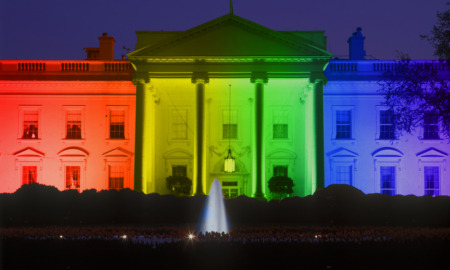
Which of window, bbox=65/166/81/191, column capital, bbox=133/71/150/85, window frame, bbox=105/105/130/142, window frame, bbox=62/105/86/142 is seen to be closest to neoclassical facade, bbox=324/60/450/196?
column capital, bbox=133/71/150/85

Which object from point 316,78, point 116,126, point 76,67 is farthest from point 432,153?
point 76,67

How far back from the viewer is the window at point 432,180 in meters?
34.3

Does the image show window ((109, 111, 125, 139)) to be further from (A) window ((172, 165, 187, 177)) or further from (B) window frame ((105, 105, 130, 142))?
(A) window ((172, 165, 187, 177))

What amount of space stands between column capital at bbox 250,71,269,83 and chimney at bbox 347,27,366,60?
10922 millimetres

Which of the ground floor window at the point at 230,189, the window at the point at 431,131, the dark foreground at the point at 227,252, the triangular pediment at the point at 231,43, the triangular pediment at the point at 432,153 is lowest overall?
the dark foreground at the point at 227,252

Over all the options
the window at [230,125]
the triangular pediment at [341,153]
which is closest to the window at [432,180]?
the triangular pediment at [341,153]

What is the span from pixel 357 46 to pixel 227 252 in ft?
98.6

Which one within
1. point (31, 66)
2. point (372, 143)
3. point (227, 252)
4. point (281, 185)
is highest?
point (31, 66)

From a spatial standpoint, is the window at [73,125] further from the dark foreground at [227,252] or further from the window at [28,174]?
the dark foreground at [227,252]

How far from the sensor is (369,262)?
12.6 m

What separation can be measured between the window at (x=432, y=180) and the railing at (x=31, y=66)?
86.0ft

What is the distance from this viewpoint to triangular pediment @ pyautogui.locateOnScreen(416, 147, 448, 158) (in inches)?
1352

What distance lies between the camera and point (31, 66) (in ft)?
116

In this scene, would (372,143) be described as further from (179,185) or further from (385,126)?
(179,185)
